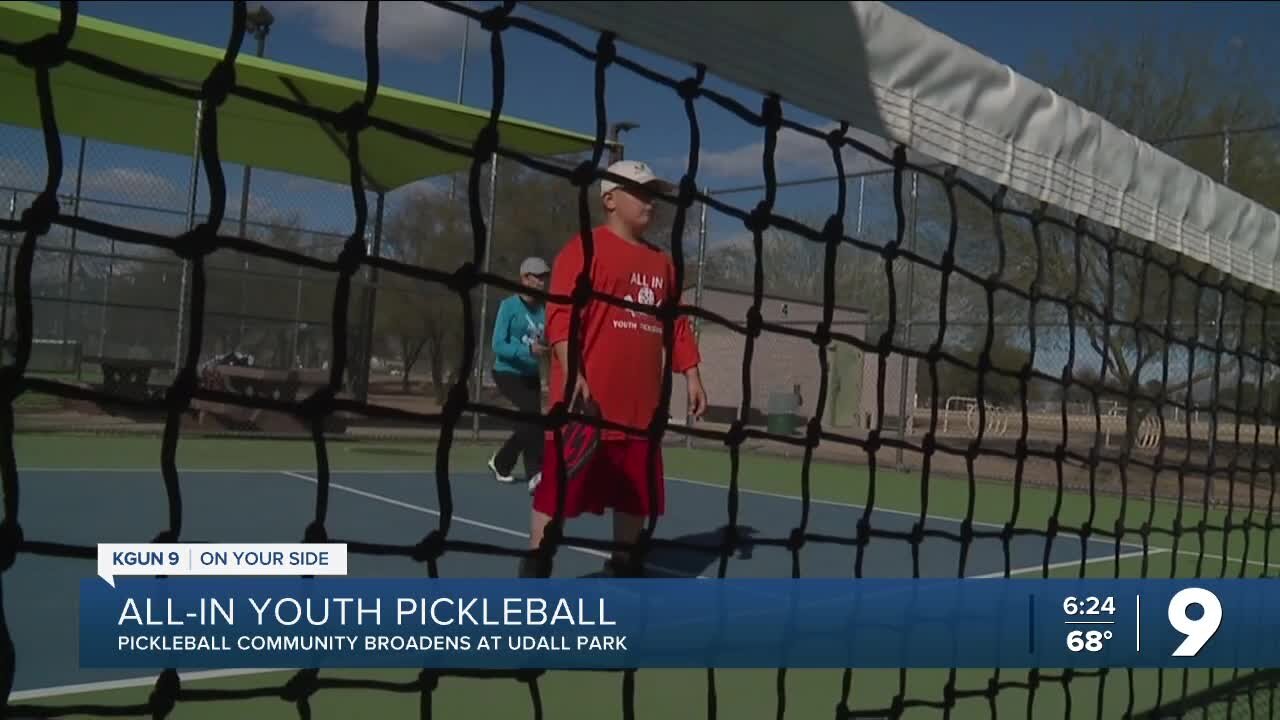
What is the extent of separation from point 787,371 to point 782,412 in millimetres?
886

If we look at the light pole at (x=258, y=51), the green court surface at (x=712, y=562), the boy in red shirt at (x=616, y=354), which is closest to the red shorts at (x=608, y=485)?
the boy in red shirt at (x=616, y=354)

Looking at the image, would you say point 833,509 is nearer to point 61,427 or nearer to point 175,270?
point 61,427

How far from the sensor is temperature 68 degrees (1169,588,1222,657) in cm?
279

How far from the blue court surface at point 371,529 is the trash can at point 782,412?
6169 millimetres

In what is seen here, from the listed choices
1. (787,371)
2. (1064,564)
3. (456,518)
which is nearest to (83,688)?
(456,518)

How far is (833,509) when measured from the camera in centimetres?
734

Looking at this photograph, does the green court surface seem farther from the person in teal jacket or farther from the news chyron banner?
the person in teal jacket

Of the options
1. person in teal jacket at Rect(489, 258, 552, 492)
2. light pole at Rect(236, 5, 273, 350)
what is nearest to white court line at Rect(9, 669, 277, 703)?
person in teal jacket at Rect(489, 258, 552, 492)

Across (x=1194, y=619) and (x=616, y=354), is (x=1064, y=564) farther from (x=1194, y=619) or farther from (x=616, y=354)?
(x=616, y=354)

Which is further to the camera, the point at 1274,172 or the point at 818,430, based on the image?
the point at 1274,172

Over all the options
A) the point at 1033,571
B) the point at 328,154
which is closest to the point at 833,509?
the point at 1033,571

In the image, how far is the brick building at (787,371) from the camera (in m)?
14.2

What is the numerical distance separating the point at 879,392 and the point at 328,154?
34.0 ft

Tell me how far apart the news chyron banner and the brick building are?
1024 centimetres
